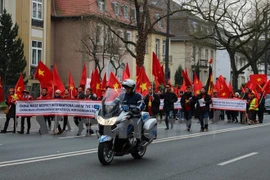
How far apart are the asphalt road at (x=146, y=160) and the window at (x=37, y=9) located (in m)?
24.7

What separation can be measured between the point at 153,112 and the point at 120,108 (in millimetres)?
10605

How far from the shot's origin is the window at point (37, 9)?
4044cm

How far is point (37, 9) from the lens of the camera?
40844 millimetres

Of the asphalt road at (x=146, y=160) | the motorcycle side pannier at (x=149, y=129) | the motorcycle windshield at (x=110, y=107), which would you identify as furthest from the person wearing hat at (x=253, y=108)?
the motorcycle windshield at (x=110, y=107)

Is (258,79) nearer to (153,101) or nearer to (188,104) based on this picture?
(188,104)

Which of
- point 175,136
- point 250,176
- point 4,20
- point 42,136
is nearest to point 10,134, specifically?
point 42,136

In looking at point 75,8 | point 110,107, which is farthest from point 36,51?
point 110,107

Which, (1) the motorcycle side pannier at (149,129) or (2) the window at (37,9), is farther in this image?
(2) the window at (37,9)

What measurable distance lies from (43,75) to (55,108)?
1424 mm

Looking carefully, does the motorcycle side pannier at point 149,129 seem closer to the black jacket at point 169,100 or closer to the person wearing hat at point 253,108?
the black jacket at point 169,100

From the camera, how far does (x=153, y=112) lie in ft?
70.5

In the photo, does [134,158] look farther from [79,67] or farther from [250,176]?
[79,67]

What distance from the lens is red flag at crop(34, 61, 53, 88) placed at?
61.0ft

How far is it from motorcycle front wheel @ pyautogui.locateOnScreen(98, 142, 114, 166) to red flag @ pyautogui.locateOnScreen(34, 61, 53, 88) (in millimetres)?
8477
